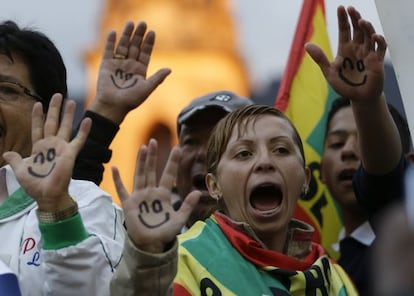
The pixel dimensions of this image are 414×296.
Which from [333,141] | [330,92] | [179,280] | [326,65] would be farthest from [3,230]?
[330,92]

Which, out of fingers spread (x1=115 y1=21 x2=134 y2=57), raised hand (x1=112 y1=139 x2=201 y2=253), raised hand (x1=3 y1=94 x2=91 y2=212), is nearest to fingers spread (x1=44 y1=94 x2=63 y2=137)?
raised hand (x1=3 y1=94 x2=91 y2=212)

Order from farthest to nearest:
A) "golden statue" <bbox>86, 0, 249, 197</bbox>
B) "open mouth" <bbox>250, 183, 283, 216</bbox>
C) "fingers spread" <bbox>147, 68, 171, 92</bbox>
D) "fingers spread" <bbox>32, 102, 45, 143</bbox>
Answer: "golden statue" <bbox>86, 0, 249, 197</bbox> < "fingers spread" <bbox>147, 68, 171, 92</bbox> < "open mouth" <bbox>250, 183, 283, 216</bbox> < "fingers spread" <bbox>32, 102, 45, 143</bbox>

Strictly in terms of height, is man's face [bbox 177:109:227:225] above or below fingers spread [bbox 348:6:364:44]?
below

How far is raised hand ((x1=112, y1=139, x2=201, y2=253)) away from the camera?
2754 millimetres

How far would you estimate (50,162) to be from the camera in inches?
113

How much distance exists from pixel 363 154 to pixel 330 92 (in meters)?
1.42

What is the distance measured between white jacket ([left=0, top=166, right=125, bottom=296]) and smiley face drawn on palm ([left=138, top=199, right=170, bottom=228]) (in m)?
0.16

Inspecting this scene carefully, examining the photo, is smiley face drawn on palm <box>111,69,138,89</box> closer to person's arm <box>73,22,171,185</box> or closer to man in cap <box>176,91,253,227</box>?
person's arm <box>73,22,171,185</box>

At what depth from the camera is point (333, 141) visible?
4.56 metres

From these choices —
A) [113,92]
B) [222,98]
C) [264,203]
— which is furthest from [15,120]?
[222,98]

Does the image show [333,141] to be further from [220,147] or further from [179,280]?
[179,280]

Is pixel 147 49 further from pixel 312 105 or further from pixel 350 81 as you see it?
pixel 312 105

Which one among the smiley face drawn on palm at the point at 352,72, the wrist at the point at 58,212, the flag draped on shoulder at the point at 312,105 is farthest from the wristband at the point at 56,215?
the flag draped on shoulder at the point at 312,105

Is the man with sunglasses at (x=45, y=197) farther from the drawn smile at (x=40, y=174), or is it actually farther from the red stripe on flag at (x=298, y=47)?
the red stripe on flag at (x=298, y=47)
